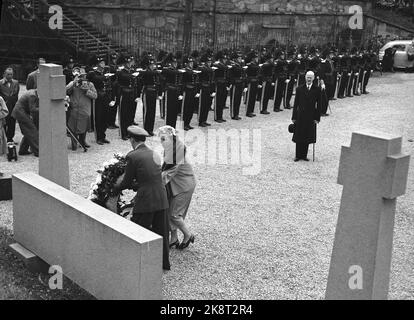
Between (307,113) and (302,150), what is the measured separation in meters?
0.78

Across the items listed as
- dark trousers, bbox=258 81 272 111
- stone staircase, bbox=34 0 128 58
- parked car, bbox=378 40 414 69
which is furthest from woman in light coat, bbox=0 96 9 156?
parked car, bbox=378 40 414 69

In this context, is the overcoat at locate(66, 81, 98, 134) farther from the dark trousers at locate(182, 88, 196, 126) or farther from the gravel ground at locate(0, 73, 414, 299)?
the dark trousers at locate(182, 88, 196, 126)

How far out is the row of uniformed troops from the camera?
14172 mm

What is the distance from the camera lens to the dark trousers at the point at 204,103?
15.9 meters

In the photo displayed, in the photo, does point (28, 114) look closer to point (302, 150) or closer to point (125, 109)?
point (125, 109)

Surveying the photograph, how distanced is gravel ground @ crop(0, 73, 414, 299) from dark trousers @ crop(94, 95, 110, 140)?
392mm

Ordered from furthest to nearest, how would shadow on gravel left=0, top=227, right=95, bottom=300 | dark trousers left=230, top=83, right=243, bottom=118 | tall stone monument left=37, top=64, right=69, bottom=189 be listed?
dark trousers left=230, top=83, right=243, bottom=118
tall stone monument left=37, top=64, right=69, bottom=189
shadow on gravel left=0, top=227, right=95, bottom=300

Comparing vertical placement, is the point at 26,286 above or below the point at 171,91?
below

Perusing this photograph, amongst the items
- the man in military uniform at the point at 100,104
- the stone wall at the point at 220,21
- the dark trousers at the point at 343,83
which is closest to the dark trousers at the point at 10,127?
the man in military uniform at the point at 100,104

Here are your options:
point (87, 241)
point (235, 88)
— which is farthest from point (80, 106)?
point (87, 241)

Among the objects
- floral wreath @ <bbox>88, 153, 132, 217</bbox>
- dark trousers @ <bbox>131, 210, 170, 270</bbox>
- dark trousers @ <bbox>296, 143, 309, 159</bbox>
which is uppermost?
floral wreath @ <bbox>88, 153, 132, 217</bbox>

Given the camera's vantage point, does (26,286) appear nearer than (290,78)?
Yes

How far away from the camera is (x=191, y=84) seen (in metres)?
15.9

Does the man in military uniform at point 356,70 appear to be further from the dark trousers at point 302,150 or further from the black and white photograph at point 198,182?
the dark trousers at point 302,150
